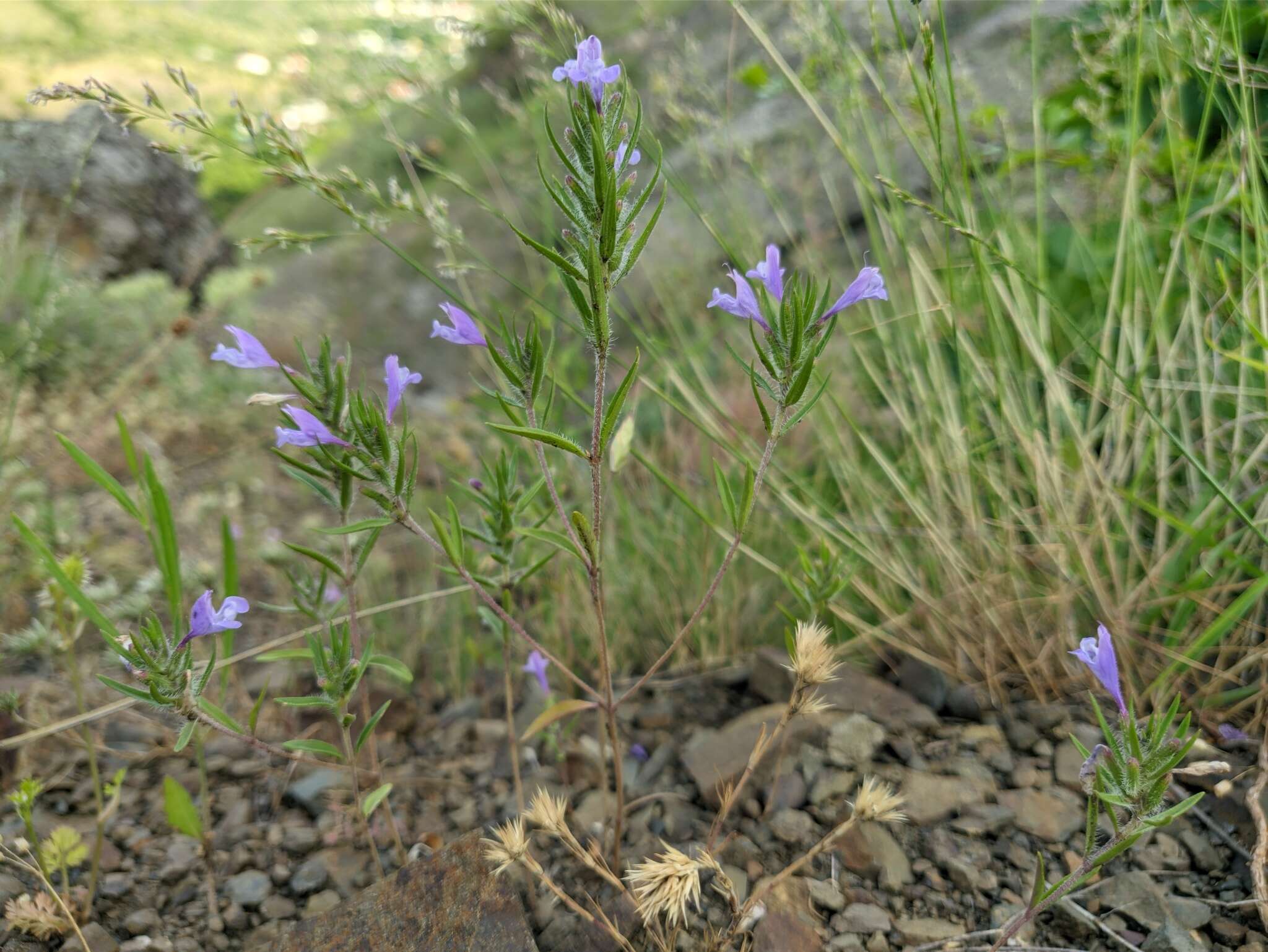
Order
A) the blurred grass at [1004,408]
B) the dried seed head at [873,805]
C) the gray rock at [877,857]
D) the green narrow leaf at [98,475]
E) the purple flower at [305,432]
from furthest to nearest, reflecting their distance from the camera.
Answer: the blurred grass at [1004,408], the gray rock at [877,857], the green narrow leaf at [98,475], the dried seed head at [873,805], the purple flower at [305,432]

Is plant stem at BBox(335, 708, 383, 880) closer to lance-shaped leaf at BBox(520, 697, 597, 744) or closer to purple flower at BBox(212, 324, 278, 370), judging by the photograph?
lance-shaped leaf at BBox(520, 697, 597, 744)

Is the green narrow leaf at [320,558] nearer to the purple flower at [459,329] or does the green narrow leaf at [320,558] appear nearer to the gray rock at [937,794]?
the purple flower at [459,329]

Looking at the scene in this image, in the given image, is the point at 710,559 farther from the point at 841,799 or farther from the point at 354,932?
the point at 354,932

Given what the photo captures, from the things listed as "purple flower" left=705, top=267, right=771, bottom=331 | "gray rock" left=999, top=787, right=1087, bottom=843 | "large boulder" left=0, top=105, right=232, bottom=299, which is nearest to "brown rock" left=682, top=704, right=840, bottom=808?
"gray rock" left=999, top=787, right=1087, bottom=843

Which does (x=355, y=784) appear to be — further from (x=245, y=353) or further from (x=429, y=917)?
(x=245, y=353)

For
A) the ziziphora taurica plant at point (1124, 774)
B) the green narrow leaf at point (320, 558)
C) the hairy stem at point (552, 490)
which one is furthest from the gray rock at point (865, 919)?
the green narrow leaf at point (320, 558)
